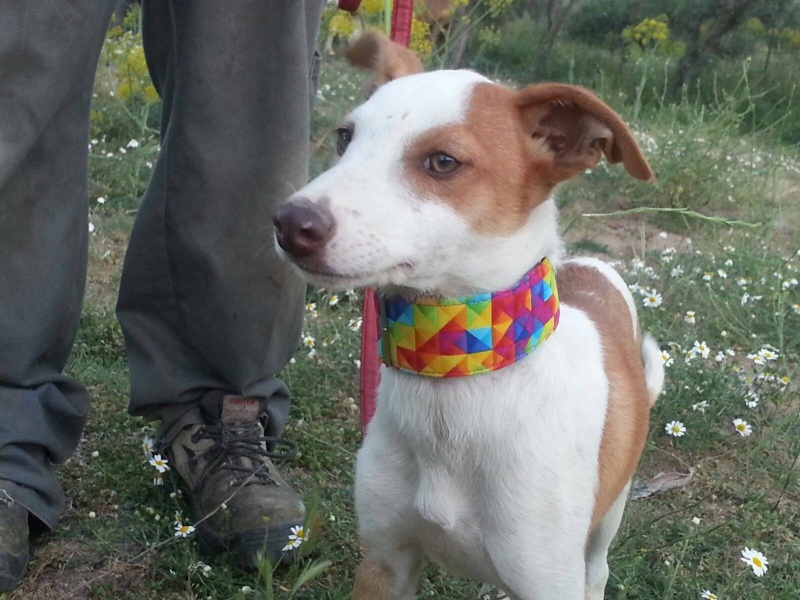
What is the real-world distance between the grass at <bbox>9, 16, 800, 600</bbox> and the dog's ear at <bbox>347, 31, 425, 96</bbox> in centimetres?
104

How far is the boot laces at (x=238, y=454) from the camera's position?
2590 millimetres

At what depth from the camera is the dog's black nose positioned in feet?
5.21

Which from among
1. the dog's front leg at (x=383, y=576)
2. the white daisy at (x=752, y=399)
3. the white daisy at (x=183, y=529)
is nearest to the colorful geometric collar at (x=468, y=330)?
the dog's front leg at (x=383, y=576)

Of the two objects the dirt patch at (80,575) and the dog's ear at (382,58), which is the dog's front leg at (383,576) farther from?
the dog's ear at (382,58)

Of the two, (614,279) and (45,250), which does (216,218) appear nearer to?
(45,250)

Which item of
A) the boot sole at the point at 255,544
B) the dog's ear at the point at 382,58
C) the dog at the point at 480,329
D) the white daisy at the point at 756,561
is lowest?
the white daisy at the point at 756,561

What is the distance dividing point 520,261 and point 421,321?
24 cm

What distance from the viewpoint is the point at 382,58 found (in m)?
2.14

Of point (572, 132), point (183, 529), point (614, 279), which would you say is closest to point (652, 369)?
point (614, 279)

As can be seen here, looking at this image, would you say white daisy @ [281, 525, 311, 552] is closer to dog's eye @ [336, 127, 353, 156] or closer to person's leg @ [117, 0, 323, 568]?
person's leg @ [117, 0, 323, 568]

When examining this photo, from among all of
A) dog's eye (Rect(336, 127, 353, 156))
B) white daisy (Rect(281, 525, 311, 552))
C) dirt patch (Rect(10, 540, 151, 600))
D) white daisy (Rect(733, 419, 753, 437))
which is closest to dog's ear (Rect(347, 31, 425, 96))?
dog's eye (Rect(336, 127, 353, 156))

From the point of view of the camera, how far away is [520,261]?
186cm

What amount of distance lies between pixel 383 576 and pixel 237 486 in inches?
26.3

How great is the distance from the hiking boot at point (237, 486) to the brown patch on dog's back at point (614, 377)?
81 centimetres
